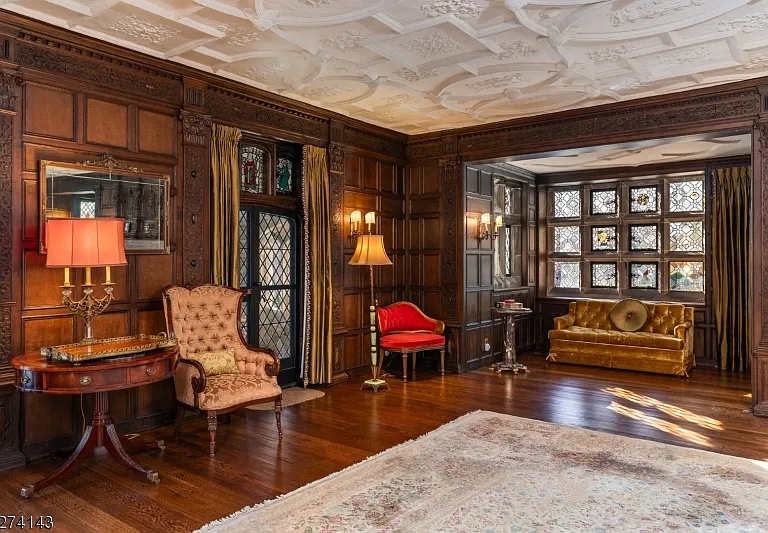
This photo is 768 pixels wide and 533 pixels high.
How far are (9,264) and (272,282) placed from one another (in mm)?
2689

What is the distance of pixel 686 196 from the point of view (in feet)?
27.4

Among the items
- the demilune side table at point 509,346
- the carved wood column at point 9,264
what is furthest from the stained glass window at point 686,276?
the carved wood column at point 9,264

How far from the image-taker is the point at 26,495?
337 centimetres

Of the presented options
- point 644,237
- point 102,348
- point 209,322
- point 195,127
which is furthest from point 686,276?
point 102,348

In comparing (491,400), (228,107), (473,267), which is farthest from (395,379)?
(228,107)

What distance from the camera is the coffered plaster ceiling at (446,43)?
386 cm

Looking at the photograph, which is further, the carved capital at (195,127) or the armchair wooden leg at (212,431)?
the carved capital at (195,127)

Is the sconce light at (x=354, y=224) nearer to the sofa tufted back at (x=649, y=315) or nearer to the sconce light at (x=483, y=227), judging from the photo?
the sconce light at (x=483, y=227)

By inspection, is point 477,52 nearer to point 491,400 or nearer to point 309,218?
point 309,218

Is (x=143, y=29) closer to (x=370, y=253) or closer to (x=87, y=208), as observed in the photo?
(x=87, y=208)

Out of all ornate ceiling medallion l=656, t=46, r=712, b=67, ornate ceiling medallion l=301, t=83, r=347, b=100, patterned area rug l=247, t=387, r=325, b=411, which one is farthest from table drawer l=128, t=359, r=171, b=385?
ornate ceiling medallion l=656, t=46, r=712, b=67

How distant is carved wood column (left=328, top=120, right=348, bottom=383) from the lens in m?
6.60

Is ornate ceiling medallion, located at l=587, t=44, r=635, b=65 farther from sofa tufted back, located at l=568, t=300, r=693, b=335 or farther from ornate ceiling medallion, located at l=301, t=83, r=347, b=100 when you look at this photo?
sofa tufted back, located at l=568, t=300, r=693, b=335

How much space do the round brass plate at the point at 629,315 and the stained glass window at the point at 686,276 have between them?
2.54 feet
